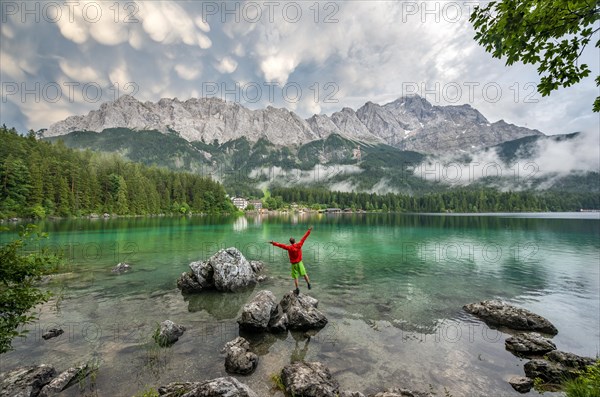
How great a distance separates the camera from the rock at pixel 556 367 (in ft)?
32.4

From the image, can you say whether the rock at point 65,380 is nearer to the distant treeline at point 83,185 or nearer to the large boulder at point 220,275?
the large boulder at point 220,275

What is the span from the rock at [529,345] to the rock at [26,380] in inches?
761

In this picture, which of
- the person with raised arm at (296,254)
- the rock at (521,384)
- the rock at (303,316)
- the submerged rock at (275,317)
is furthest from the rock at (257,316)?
the rock at (521,384)

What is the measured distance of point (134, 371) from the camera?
34.0ft

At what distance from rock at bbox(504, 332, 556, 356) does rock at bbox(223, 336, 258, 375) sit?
12.0 m

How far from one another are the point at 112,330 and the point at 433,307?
19551 millimetres

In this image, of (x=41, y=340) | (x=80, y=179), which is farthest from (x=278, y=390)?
(x=80, y=179)

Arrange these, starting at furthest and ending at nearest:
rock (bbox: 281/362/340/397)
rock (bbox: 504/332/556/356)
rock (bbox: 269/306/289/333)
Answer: rock (bbox: 269/306/289/333) < rock (bbox: 504/332/556/356) < rock (bbox: 281/362/340/397)

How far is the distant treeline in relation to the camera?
87.1 meters

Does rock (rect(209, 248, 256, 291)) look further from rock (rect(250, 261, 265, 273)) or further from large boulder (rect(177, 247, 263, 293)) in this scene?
rock (rect(250, 261, 265, 273))

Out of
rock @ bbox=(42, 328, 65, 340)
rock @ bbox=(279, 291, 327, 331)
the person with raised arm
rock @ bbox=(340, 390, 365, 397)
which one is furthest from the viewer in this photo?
the person with raised arm

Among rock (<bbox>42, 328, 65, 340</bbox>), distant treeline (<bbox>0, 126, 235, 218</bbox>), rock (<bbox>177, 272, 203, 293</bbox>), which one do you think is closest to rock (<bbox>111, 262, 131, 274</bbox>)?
rock (<bbox>177, 272, 203, 293</bbox>)

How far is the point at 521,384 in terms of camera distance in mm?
9711

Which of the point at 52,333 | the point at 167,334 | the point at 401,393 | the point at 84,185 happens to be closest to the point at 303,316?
the point at 401,393
